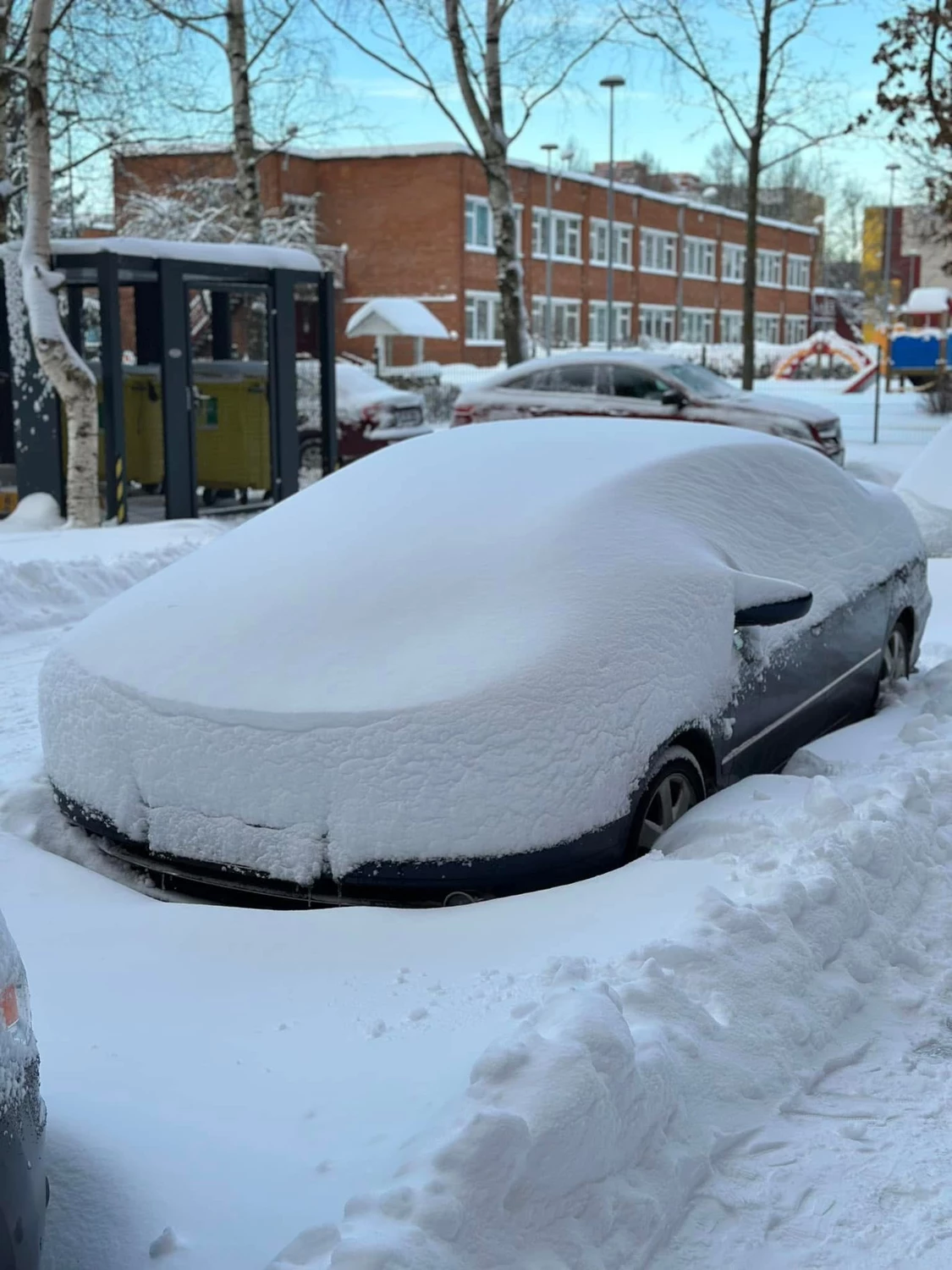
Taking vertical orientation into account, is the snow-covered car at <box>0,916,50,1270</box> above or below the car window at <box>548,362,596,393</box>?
below

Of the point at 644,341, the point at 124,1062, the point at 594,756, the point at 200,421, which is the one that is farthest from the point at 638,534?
the point at 644,341

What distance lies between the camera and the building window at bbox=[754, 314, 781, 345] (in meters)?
75.2

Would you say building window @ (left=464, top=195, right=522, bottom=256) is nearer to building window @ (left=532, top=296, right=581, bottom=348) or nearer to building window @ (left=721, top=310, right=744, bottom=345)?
building window @ (left=532, top=296, right=581, bottom=348)

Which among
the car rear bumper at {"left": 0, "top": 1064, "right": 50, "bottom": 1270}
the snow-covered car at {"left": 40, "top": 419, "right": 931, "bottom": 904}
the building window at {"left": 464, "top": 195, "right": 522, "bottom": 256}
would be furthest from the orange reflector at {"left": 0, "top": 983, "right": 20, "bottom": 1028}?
the building window at {"left": 464, "top": 195, "right": 522, "bottom": 256}

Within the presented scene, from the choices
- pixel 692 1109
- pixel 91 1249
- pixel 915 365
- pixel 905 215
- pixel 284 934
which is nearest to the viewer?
pixel 91 1249

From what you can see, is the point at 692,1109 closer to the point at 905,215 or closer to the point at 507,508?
the point at 507,508

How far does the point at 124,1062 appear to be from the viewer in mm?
3145

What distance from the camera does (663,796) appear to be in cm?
429

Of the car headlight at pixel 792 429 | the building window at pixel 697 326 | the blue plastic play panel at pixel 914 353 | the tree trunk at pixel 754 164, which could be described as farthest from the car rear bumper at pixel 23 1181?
Answer: the building window at pixel 697 326

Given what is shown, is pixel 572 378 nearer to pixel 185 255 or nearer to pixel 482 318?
pixel 185 255

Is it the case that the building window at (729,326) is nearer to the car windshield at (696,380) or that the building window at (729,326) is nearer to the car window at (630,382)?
the car windshield at (696,380)

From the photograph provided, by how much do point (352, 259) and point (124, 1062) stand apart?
4718 cm

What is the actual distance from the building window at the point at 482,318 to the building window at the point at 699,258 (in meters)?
18.5

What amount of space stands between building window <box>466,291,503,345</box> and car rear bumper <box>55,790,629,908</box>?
44728 mm
